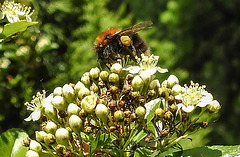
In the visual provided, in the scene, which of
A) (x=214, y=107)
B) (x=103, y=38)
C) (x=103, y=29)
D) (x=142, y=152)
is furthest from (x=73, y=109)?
(x=103, y=29)

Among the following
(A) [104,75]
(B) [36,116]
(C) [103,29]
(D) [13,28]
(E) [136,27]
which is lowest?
(B) [36,116]

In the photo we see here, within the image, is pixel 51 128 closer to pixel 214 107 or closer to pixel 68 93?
pixel 68 93

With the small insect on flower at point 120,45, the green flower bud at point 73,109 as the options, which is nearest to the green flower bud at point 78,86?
the green flower bud at point 73,109

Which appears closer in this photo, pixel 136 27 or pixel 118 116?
pixel 118 116

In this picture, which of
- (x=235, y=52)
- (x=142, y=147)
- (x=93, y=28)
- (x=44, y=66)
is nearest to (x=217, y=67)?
(x=235, y=52)

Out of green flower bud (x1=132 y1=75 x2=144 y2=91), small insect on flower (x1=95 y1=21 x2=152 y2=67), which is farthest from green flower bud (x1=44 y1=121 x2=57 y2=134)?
small insect on flower (x1=95 y1=21 x2=152 y2=67)

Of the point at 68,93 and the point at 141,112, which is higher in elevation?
the point at 68,93

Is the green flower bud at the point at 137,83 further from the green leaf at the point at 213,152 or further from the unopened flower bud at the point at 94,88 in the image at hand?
the green leaf at the point at 213,152

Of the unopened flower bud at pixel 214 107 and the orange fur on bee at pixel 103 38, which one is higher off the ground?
the orange fur on bee at pixel 103 38
